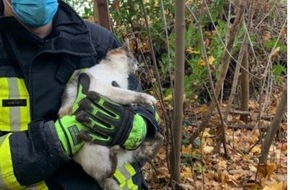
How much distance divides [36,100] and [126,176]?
1.47 ft

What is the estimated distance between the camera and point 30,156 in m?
1.87

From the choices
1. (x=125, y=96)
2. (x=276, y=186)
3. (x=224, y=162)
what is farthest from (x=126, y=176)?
(x=224, y=162)

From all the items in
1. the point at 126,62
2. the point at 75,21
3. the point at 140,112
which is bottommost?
the point at 140,112

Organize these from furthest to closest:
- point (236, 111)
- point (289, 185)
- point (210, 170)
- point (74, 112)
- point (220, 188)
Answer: point (236, 111) → point (210, 170) → point (220, 188) → point (74, 112) → point (289, 185)

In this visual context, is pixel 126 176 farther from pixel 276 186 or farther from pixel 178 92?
pixel 276 186

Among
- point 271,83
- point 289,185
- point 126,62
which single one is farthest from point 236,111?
point 289,185

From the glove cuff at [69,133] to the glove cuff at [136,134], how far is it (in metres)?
0.18

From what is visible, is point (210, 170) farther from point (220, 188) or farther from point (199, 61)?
point (199, 61)

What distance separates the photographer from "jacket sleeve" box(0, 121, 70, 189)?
186 centimetres

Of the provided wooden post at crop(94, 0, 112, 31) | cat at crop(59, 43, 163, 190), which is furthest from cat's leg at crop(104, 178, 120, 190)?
wooden post at crop(94, 0, 112, 31)

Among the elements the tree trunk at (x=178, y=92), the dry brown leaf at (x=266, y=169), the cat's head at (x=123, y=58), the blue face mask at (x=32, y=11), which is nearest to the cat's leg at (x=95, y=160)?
the cat's head at (x=123, y=58)

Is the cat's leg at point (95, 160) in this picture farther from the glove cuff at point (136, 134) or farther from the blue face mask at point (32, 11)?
the blue face mask at point (32, 11)

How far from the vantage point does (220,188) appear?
353 cm

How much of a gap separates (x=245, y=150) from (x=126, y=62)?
2316mm
